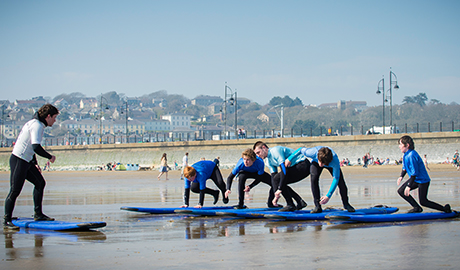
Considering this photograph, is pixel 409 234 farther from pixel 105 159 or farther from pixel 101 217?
pixel 105 159

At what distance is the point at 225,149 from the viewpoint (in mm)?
51094

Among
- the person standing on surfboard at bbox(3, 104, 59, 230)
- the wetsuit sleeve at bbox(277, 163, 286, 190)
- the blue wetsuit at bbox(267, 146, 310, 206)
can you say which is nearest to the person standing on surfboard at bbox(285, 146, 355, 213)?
the blue wetsuit at bbox(267, 146, 310, 206)

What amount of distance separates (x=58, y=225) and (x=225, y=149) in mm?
44450

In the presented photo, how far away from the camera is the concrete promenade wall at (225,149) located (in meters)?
39.9

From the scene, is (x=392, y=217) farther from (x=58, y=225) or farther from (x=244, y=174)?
(x=58, y=225)

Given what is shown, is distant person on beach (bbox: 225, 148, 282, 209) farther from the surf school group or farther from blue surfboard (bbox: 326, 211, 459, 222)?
blue surfboard (bbox: 326, 211, 459, 222)

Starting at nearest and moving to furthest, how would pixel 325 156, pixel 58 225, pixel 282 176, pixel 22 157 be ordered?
1. pixel 58 225
2. pixel 22 157
3. pixel 325 156
4. pixel 282 176

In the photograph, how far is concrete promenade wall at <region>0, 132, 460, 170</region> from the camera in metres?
39.9

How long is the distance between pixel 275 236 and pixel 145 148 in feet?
171

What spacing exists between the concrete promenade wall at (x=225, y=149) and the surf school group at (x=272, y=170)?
33.5m

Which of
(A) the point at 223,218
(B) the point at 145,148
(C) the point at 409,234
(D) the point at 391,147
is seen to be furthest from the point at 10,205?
(B) the point at 145,148

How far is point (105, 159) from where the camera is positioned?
59.4 meters

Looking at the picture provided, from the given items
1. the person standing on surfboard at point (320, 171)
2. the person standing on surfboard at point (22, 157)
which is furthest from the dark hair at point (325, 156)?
the person standing on surfboard at point (22, 157)

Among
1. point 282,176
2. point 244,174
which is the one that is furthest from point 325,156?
point 244,174
